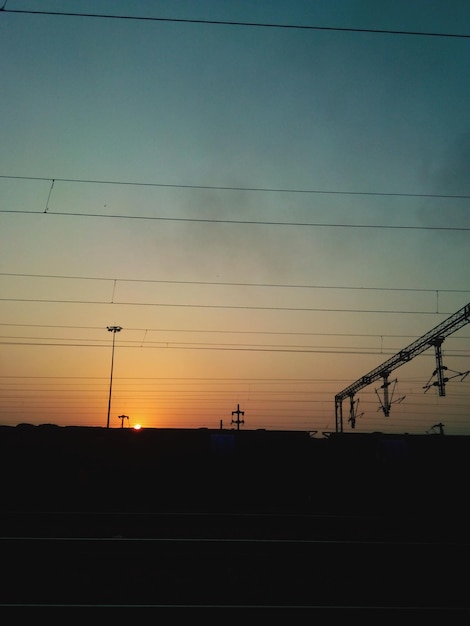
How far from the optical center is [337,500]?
2400 centimetres

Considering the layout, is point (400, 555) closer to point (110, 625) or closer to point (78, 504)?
point (110, 625)

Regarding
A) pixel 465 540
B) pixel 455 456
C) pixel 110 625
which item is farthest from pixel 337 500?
pixel 110 625

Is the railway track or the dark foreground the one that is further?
the dark foreground

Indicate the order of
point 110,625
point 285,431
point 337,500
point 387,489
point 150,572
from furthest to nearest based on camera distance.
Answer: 1. point 285,431
2. point 387,489
3. point 337,500
4. point 150,572
5. point 110,625

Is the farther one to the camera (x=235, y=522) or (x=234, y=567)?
(x=235, y=522)

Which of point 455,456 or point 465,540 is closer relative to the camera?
point 465,540

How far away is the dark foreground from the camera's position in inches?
307

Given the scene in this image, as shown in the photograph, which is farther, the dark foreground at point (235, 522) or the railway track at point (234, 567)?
the dark foreground at point (235, 522)

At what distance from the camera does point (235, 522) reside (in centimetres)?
1534

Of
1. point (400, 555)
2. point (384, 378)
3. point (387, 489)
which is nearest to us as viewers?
point (400, 555)

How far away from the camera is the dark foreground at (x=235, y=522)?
7.79m

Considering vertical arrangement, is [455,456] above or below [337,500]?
above

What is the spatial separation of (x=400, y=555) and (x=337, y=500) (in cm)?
1427

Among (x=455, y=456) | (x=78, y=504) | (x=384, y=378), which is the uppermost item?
(x=384, y=378)
